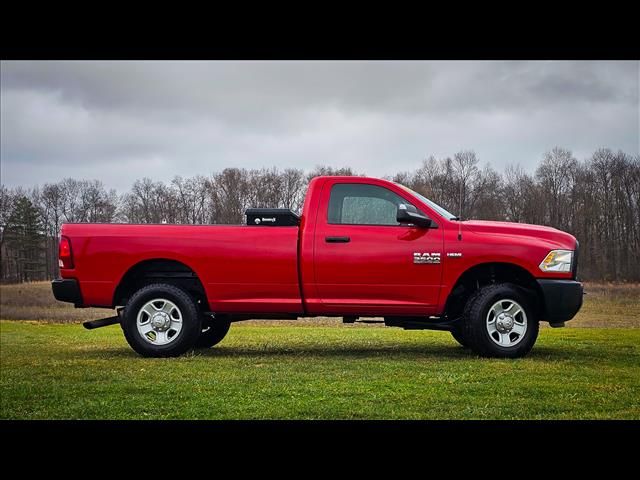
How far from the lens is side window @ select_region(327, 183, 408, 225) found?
785cm

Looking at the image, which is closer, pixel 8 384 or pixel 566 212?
pixel 8 384

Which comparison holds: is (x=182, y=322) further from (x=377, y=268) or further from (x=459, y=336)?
(x=459, y=336)

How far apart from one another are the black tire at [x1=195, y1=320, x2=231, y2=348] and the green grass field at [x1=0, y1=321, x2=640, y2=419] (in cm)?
20

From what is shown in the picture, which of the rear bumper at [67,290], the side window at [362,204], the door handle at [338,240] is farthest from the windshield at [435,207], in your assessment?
the rear bumper at [67,290]

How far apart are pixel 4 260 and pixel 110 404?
5.63m

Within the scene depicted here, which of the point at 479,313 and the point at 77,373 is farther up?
the point at 479,313

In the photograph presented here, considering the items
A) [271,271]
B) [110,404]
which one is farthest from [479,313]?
[110,404]

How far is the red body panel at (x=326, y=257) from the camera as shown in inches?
303

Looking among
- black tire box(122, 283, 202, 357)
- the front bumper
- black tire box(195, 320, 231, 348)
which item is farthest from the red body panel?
black tire box(195, 320, 231, 348)

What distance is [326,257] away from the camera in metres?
7.72

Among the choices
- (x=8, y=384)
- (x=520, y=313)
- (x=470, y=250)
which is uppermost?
(x=470, y=250)

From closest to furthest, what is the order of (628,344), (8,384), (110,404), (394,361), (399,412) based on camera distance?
(399,412) → (110,404) → (8,384) → (394,361) → (628,344)

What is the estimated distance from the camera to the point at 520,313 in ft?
25.2

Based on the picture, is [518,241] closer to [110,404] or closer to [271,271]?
[271,271]
